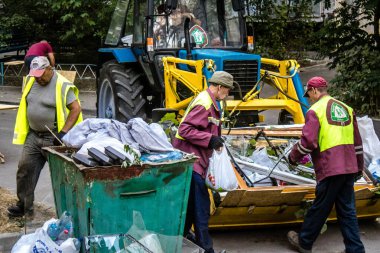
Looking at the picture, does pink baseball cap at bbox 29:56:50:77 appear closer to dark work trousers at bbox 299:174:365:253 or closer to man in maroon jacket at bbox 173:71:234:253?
man in maroon jacket at bbox 173:71:234:253

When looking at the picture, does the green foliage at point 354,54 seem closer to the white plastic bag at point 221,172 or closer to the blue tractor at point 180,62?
the blue tractor at point 180,62

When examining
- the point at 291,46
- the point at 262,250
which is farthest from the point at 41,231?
the point at 291,46

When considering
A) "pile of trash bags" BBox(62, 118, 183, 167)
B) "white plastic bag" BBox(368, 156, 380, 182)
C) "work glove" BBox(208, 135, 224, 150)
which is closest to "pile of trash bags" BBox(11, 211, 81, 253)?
"pile of trash bags" BBox(62, 118, 183, 167)

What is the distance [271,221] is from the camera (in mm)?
7285

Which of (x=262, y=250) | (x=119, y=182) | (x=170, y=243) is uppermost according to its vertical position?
(x=119, y=182)

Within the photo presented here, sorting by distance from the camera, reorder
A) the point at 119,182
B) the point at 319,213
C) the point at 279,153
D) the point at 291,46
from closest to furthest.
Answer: the point at 119,182 → the point at 319,213 → the point at 279,153 → the point at 291,46

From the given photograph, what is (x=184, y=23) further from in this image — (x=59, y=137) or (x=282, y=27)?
(x=282, y=27)

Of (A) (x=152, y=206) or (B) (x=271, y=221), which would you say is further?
(B) (x=271, y=221)

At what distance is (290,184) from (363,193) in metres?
0.71

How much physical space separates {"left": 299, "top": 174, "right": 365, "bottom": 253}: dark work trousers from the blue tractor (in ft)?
8.29

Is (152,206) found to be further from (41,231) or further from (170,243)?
(41,231)

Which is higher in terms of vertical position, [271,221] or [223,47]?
[223,47]

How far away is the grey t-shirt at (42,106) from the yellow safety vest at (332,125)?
2.34 meters

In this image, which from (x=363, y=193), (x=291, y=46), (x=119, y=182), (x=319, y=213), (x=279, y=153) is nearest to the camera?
(x=119, y=182)
